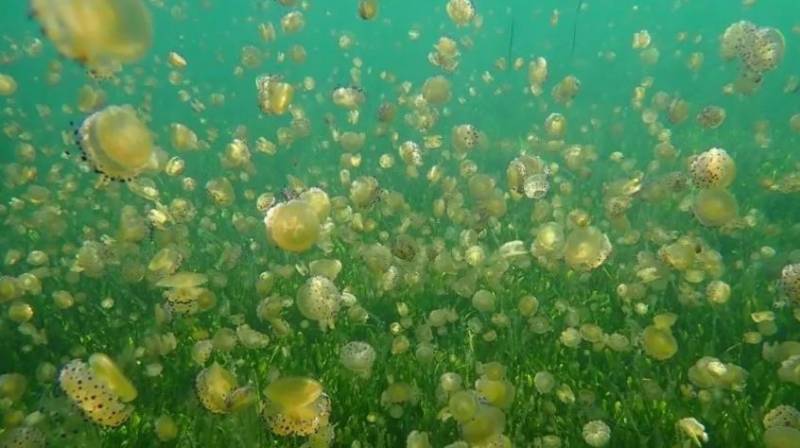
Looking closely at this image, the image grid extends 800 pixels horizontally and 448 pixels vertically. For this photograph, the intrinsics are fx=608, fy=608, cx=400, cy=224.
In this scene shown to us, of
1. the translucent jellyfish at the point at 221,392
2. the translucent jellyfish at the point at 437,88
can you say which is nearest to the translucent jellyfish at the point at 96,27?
the translucent jellyfish at the point at 221,392

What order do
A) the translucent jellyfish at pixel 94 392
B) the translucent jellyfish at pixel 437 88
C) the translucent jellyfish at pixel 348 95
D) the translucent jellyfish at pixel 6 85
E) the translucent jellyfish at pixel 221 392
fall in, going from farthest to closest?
the translucent jellyfish at pixel 6 85
the translucent jellyfish at pixel 348 95
the translucent jellyfish at pixel 437 88
the translucent jellyfish at pixel 221 392
the translucent jellyfish at pixel 94 392

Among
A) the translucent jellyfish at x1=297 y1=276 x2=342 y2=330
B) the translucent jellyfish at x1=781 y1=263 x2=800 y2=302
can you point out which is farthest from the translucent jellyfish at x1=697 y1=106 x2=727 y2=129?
the translucent jellyfish at x1=297 y1=276 x2=342 y2=330

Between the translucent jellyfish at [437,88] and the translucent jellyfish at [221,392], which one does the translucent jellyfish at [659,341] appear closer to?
the translucent jellyfish at [221,392]

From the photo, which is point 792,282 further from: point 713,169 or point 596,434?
point 596,434

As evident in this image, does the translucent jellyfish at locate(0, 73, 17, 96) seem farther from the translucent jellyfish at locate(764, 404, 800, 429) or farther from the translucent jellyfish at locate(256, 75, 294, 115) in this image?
the translucent jellyfish at locate(764, 404, 800, 429)

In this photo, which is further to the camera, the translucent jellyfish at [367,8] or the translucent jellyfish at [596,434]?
the translucent jellyfish at [367,8]

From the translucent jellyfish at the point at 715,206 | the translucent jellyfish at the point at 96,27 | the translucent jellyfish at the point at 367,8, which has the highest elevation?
the translucent jellyfish at the point at 96,27
